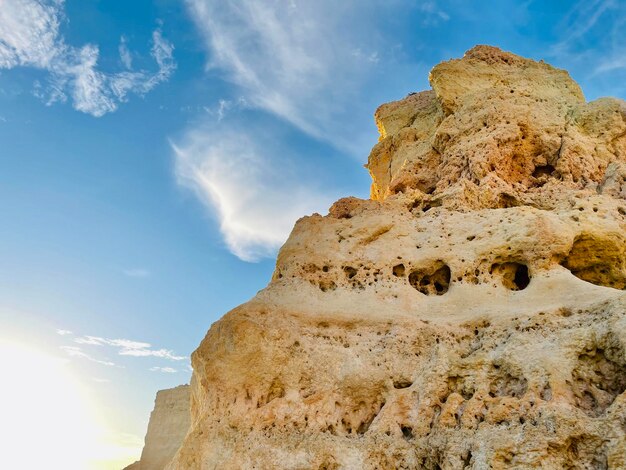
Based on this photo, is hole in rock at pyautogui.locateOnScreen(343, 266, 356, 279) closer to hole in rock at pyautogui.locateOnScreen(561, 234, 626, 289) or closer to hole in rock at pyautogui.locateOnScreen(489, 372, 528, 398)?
hole in rock at pyautogui.locateOnScreen(489, 372, 528, 398)

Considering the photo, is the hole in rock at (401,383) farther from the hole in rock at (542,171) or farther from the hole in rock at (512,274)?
the hole in rock at (542,171)

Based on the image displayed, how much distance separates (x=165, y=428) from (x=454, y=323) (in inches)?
1024

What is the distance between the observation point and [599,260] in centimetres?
976

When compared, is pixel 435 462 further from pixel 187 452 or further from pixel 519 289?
pixel 519 289

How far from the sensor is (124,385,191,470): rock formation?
28922 millimetres

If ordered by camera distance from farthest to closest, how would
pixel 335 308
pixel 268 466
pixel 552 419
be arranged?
pixel 335 308
pixel 268 466
pixel 552 419

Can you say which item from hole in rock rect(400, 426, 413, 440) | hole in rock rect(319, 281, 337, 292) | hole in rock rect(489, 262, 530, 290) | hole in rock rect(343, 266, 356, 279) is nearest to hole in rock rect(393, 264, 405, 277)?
hole in rock rect(343, 266, 356, 279)

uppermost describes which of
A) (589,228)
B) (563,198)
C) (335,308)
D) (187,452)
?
(563,198)

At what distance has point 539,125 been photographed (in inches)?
491

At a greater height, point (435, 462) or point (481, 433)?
point (481, 433)

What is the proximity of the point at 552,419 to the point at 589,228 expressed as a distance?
17.2 ft

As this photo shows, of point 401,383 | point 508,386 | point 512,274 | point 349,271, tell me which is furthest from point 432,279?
point 508,386

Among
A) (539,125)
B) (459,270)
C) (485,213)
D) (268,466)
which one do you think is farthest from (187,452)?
(539,125)

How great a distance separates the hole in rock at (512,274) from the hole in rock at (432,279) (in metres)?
0.91
